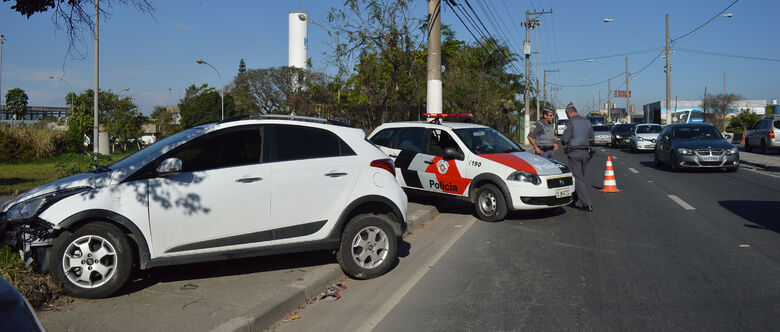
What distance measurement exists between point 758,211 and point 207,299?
9426 millimetres

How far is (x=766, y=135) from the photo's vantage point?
25.0m

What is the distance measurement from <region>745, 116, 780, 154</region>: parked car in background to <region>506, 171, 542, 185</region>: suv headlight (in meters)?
20.9

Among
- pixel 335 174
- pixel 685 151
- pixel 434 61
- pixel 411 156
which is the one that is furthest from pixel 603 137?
pixel 335 174

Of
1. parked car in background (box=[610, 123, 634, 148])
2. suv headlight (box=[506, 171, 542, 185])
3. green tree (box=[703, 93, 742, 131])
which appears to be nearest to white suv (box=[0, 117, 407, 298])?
suv headlight (box=[506, 171, 542, 185])

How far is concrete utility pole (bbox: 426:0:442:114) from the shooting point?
41.8 feet

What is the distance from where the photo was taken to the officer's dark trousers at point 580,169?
1042 cm

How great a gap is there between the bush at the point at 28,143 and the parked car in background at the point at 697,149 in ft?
90.2

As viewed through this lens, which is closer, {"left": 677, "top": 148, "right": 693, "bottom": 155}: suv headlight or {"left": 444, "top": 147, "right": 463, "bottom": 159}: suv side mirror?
{"left": 444, "top": 147, "right": 463, "bottom": 159}: suv side mirror

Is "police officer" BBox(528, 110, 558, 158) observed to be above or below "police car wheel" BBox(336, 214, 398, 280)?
above

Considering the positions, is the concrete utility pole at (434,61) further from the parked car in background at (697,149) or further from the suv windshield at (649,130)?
the suv windshield at (649,130)

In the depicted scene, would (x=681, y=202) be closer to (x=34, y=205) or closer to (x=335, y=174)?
(x=335, y=174)

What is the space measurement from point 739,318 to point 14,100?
90.4m

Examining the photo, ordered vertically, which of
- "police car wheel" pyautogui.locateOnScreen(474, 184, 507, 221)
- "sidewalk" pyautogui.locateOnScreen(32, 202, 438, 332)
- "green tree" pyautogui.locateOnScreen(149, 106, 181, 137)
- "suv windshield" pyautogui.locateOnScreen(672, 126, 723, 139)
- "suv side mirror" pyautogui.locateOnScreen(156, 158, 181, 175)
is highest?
"green tree" pyautogui.locateOnScreen(149, 106, 181, 137)

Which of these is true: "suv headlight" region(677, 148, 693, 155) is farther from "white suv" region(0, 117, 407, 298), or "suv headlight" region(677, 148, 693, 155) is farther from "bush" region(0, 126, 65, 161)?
"bush" region(0, 126, 65, 161)
